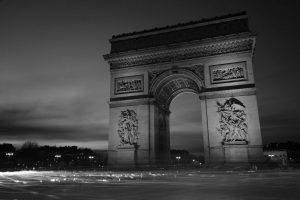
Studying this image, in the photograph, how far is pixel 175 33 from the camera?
2495 centimetres

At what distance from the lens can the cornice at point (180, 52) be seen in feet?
71.9

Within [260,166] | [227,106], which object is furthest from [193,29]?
[260,166]

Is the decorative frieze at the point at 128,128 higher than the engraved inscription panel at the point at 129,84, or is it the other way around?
the engraved inscription panel at the point at 129,84

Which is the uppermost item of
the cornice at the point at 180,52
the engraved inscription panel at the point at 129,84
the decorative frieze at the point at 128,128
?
the cornice at the point at 180,52

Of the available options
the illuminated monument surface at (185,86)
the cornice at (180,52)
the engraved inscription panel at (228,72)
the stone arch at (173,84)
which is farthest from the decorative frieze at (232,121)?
the cornice at (180,52)

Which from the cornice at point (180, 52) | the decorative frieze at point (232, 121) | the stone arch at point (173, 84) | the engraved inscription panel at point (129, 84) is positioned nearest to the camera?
the decorative frieze at point (232, 121)

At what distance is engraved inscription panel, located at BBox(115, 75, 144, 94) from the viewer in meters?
24.3

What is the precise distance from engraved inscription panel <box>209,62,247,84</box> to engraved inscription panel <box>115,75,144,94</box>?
5990mm

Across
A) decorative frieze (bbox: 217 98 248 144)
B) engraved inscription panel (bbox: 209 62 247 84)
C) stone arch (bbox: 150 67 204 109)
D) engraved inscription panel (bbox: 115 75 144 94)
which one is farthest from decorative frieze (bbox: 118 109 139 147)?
engraved inscription panel (bbox: 209 62 247 84)

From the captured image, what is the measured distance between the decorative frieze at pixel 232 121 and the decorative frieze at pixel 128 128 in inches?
262

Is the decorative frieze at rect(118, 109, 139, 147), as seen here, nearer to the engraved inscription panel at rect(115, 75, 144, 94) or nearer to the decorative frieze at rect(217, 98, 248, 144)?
the engraved inscription panel at rect(115, 75, 144, 94)

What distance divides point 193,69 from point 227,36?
3.62 meters

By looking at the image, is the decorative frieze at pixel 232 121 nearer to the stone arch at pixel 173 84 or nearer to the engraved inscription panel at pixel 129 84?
the stone arch at pixel 173 84

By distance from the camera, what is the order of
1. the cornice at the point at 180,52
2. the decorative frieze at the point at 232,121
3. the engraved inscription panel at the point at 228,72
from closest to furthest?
the decorative frieze at the point at 232,121 < the engraved inscription panel at the point at 228,72 < the cornice at the point at 180,52
